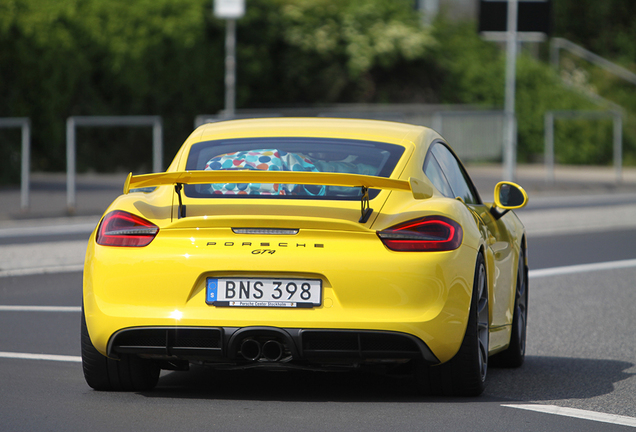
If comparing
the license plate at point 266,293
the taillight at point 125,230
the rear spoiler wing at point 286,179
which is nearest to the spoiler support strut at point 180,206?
the rear spoiler wing at point 286,179

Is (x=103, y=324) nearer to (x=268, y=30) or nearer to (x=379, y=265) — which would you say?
(x=379, y=265)

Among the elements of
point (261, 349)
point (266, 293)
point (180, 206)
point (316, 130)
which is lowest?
point (261, 349)

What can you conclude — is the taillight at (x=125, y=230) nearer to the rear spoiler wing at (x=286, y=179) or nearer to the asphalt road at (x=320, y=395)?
the rear spoiler wing at (x=286, y=179)

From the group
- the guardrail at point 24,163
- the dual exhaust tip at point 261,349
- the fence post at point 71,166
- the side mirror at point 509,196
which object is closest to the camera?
the dual exhaust tip at point 261,349

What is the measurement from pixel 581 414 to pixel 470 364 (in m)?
0.57

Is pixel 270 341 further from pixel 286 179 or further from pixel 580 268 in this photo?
pixel 580 268

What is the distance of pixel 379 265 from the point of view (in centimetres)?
529

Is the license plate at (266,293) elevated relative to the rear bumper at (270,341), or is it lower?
elevated

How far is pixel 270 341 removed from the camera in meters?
5.39

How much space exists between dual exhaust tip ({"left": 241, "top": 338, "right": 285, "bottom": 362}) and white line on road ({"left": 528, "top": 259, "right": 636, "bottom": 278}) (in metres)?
7.09

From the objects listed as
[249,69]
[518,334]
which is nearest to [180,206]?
[518,334]

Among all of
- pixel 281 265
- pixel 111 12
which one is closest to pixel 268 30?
pixel 111 12

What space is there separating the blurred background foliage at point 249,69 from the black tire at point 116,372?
621 inches

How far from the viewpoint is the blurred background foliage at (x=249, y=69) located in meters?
23.9
